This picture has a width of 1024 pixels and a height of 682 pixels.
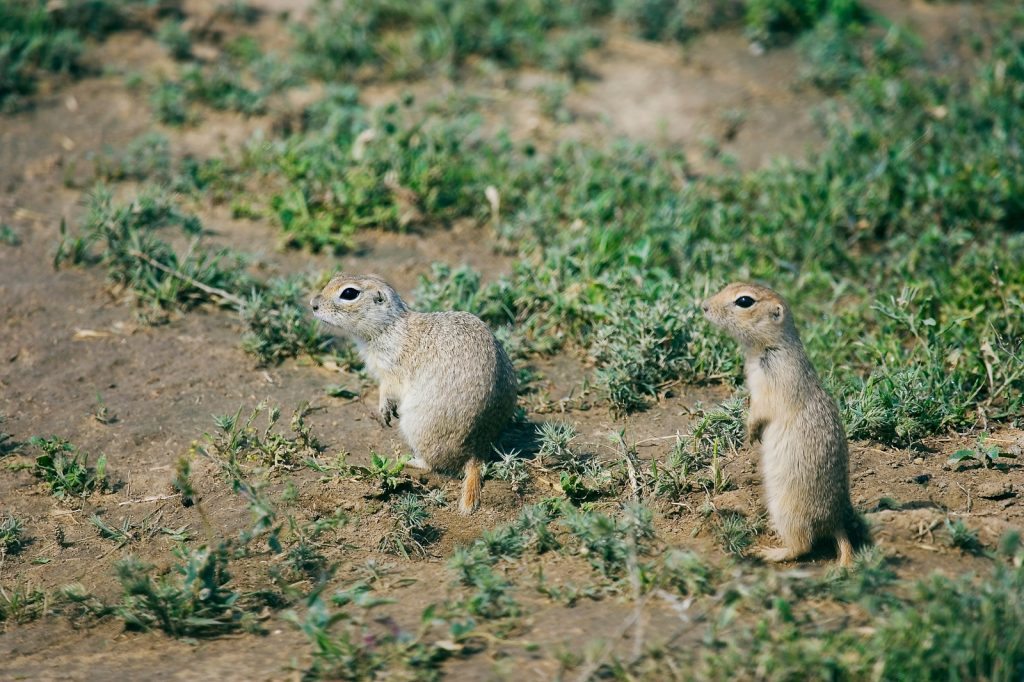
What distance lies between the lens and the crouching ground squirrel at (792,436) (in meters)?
4.72

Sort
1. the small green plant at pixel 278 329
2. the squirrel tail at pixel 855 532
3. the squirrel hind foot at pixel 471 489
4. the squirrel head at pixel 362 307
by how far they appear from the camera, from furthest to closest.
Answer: the small green plant at pixel 278 329 → the squirrel head at pixel 362 307 → the squirrel hind foot at pixel 471 489 → the squirrel tail at pixel 855 532

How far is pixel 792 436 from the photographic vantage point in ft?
15.8

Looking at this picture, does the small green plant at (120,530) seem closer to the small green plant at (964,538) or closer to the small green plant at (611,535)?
the small green plant at (611,535)

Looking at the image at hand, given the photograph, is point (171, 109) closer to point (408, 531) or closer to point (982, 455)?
point (408, 531)

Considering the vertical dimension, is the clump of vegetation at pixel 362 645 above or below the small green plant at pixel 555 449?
below

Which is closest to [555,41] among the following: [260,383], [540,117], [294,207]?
[540,117]

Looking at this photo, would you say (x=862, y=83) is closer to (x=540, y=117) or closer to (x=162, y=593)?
(x=540, y=117)

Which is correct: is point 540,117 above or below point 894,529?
above

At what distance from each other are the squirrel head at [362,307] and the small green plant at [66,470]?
4.52ft

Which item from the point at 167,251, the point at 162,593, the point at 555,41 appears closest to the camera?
the point at 162,593

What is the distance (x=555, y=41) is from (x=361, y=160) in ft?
8.85

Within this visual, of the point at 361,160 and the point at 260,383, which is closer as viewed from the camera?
the point at 260,383

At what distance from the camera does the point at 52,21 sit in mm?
9250

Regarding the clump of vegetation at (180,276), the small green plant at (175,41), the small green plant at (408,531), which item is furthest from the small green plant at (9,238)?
the small green plant at (408,531)
